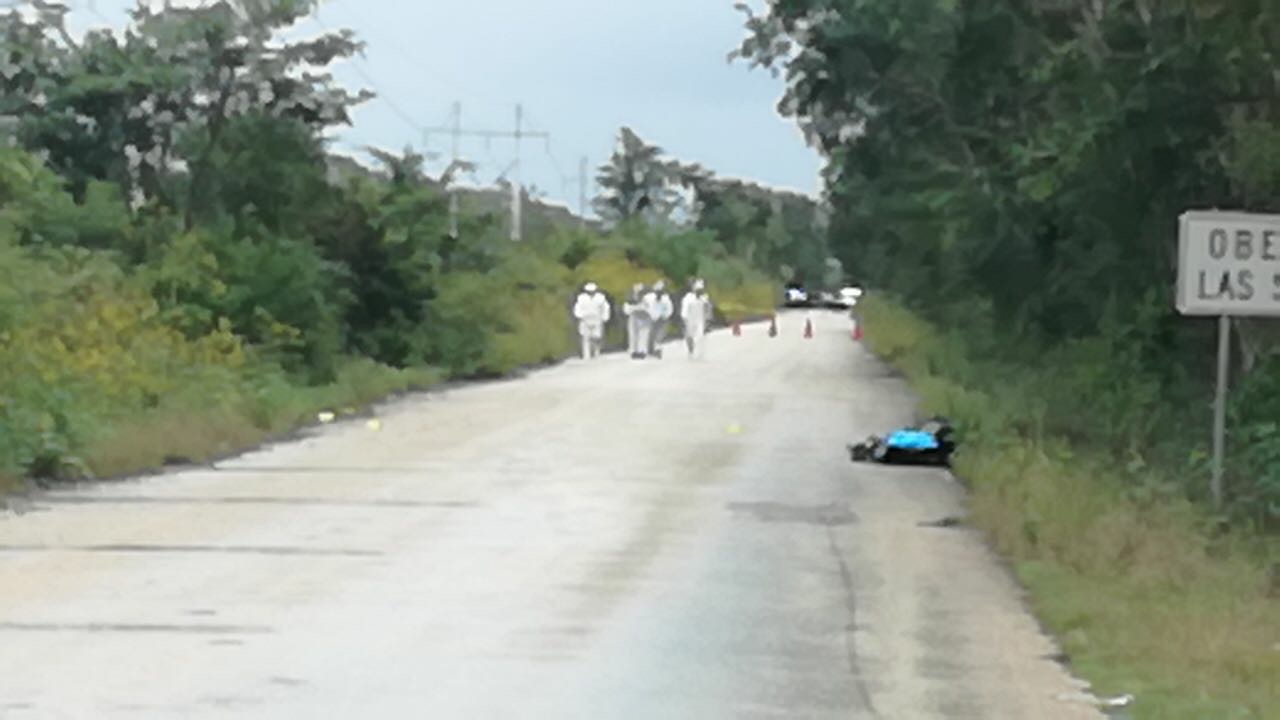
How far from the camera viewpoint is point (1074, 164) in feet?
79.8

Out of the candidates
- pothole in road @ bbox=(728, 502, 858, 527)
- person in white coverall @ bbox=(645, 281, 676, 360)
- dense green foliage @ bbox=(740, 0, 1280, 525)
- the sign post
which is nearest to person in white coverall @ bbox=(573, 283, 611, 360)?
person in white coverall @ bbox=(645, 281, 676, 360)

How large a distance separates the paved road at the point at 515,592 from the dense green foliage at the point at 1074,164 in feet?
11.6

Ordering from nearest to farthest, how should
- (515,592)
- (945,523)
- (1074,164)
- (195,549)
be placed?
(515,592)
(195,549)
(945,523)
(1074,164)

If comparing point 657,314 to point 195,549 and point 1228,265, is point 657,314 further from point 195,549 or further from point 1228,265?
point 195,549

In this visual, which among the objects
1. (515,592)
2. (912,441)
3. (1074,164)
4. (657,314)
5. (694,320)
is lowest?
(515,592)

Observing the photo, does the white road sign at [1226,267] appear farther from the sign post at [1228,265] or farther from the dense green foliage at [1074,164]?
the dense green foliage at [1074,164]

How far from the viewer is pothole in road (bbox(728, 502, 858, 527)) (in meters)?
19.5

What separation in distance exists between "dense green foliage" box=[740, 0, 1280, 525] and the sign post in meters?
2.40

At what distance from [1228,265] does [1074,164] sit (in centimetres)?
724

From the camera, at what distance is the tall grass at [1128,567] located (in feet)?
38.2

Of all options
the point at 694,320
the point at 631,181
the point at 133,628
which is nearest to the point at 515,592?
the point at 133,628

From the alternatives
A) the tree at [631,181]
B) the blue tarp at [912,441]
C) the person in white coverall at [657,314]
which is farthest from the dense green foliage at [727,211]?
the blue tarp at [912,441]

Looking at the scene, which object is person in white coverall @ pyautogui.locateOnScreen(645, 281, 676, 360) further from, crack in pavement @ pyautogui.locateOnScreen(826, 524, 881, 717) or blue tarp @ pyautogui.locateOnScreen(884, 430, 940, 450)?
crack in pavement @ pyautogui.locateOnScreen(826, 524, 881, 717)

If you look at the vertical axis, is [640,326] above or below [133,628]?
above
